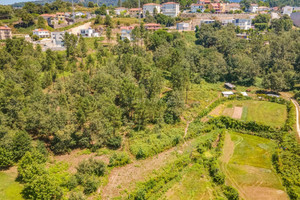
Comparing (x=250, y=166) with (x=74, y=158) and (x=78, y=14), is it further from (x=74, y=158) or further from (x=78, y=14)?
(x=78, y=14)

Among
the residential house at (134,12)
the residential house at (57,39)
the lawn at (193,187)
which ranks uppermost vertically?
the residential house at (134,12)

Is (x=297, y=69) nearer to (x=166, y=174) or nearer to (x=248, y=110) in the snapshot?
(x=248, y=110)

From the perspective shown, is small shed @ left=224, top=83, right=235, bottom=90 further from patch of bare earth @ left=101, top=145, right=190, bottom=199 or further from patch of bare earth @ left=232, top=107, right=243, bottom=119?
patch of bare earth @ left=101, top=145, right=190, bottom=199

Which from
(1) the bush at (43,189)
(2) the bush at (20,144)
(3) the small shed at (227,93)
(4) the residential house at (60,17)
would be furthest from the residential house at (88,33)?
(1) the bush at (43,189)

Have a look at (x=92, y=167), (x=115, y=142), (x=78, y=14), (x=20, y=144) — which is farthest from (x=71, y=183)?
(x=78, y=14)

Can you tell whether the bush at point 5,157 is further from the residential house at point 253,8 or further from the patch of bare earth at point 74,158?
the residential house at point 253,8

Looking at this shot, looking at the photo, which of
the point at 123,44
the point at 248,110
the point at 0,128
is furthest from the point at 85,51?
the point at 248,110
